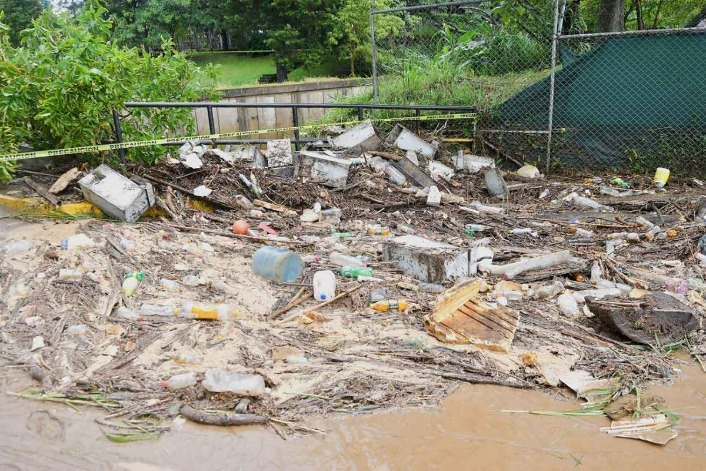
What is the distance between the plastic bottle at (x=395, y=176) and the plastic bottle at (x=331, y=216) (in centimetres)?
127

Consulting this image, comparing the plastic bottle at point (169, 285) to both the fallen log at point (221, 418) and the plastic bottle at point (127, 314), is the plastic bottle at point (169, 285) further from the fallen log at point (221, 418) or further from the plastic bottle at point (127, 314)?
the fallen log at point (221, 418)

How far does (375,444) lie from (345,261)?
229cm

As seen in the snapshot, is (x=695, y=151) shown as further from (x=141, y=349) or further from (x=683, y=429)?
(x=141, y=349)

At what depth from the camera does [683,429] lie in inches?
117

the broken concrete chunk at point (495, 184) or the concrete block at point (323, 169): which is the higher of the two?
the concrete block at point (323, 169)

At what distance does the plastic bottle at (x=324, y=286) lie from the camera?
4.25 metres

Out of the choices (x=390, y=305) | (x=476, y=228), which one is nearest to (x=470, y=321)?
(x=390, y=305)

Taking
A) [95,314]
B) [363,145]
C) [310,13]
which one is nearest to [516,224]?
[363,145]

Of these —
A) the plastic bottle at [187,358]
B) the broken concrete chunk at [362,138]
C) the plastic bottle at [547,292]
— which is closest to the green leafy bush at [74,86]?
the broken concrete chunk at [362,138]

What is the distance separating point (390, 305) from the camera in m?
4.17

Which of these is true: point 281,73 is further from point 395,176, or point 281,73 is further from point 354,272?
point 354,272

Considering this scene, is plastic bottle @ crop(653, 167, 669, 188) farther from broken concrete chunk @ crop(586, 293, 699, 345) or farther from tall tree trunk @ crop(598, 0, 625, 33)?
broken concrete chunk @ crop(586, 293, 699, 345)

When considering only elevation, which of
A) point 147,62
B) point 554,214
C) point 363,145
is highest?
point 147,62

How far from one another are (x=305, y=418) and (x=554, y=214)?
4731mm
